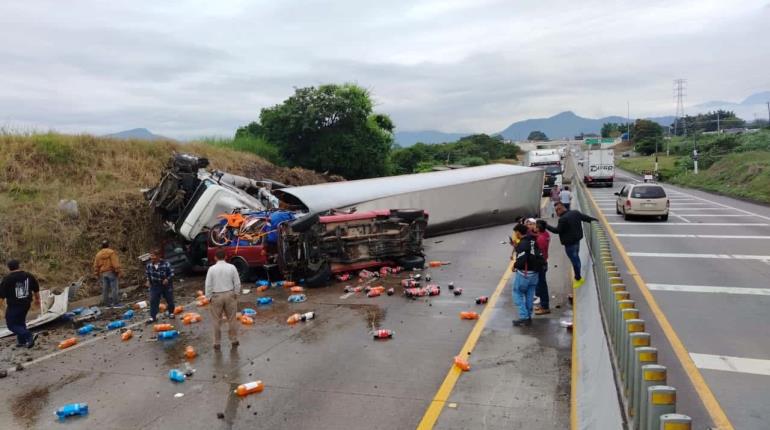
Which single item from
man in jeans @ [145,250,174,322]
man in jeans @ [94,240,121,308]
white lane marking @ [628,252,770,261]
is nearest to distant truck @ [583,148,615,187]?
white lane marking @ [628,252,770,261]

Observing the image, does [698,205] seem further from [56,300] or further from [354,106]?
[56,300]

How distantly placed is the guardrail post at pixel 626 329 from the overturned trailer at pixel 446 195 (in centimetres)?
1131

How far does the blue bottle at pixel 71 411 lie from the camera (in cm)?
677

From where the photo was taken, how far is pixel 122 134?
2458 cm

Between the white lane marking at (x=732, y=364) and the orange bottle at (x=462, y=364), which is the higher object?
the orange bottle at (x=462, y=364)

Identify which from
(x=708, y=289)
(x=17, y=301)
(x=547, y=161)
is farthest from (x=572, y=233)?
(x=547, y=161)

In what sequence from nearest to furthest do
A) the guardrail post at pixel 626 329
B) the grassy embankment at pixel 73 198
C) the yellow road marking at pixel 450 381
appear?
the guardrail post at pixel 626 329 < the yellow road marking at pixel 450 381 < the grassy embankment at pixel 73 198

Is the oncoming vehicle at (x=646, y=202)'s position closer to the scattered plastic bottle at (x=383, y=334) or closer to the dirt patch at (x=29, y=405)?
the scattered plastic bottle at (x=383, y=334)

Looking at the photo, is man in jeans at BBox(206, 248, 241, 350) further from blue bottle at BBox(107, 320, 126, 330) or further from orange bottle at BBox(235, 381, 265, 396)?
blue bottle at BBox(107, 320, 126, 330)

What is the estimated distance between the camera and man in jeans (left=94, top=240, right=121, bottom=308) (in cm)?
1277

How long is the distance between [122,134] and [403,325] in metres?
19.5

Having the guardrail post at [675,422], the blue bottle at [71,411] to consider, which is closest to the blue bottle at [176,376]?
the blue bottle at [71,411]

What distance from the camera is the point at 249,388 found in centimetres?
713

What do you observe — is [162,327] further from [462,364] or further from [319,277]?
[462,364]
